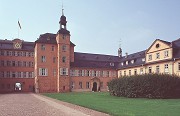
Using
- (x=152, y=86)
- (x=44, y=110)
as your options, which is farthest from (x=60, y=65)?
(x=44, y=110)

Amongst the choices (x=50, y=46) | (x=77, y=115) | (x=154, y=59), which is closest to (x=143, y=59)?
(x=154, y=59)

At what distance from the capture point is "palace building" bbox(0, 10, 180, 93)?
5322 centimetres

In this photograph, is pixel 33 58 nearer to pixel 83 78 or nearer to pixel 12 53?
pixel 12 53

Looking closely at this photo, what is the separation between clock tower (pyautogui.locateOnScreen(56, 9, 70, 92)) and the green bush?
24438 mm

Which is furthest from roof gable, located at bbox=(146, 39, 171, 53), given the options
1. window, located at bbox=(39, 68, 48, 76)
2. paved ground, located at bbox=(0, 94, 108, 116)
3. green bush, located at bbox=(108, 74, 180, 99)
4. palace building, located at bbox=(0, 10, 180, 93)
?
paved ground, located at bbox=(0, 94, 108, 116)

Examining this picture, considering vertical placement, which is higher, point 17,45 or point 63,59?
point 17,45

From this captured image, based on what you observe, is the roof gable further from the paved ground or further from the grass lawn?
the paved ground

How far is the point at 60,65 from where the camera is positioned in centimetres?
5444

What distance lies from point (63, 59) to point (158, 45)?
72.4 feet

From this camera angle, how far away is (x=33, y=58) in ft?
204

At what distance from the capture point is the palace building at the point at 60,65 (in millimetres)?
53219

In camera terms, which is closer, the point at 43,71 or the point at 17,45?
the point at 43,71

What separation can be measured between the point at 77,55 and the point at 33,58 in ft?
38.8

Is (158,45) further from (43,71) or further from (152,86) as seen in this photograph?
(43,71)
